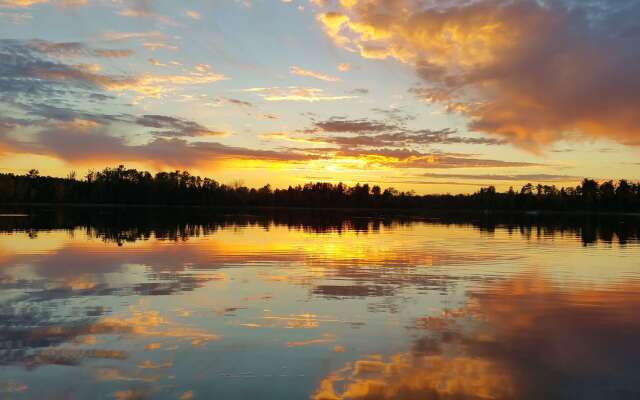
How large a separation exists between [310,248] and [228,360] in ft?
74.5

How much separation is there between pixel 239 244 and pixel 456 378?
85.4 feet

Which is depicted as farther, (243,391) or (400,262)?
(400,262)

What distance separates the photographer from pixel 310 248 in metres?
32.5

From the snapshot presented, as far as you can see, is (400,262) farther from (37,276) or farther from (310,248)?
(37,276)

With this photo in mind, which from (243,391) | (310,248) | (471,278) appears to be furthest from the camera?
(310,248)

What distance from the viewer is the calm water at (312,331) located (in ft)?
28.8

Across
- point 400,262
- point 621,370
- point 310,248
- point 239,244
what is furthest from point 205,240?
point 621,370

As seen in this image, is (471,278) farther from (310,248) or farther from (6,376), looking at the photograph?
(6,376)

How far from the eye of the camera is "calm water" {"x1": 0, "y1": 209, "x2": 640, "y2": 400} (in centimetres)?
877

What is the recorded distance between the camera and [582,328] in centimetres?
1290

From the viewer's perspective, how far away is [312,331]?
472 inches

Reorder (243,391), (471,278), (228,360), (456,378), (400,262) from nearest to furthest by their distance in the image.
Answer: (243,391), (456,378), (228,360), (471,278), (400,262)

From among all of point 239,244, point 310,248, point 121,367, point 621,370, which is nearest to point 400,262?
point 310,248

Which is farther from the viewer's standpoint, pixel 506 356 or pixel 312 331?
pixel 312 331
